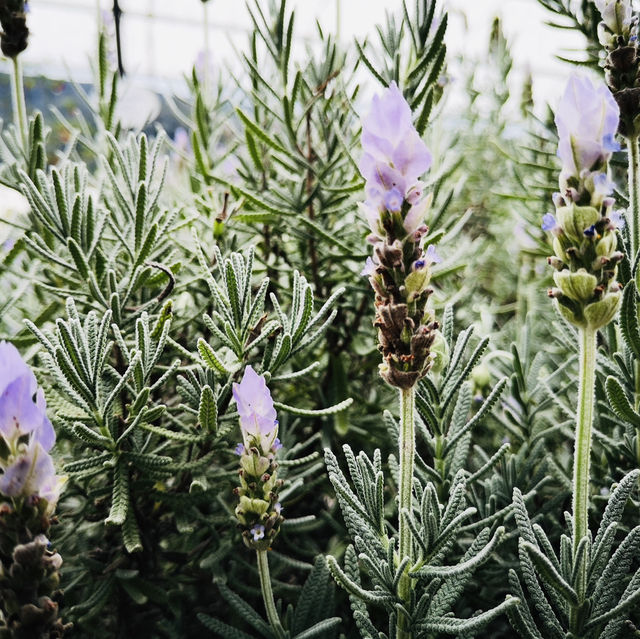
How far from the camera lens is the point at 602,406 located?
0.64 metres

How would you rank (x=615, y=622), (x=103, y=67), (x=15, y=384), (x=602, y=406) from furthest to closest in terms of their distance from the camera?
(x=103, y=67) < (x=602, y=406) < (x=615, y=622) < (x=15, y=384)

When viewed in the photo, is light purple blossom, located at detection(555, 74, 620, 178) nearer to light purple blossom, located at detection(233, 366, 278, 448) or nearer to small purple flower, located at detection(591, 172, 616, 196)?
small purple flower, located at detection(591, 172, 616, 196)

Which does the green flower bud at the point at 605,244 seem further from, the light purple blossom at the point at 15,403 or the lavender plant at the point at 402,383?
the light purple blossom at the point at 15,403

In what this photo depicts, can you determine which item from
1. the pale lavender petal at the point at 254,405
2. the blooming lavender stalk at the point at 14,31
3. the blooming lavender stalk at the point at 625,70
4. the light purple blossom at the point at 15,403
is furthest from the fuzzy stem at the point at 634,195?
the blooming lavender stalk at the point at 14,31

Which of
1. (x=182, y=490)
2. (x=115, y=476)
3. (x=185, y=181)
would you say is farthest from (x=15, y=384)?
(x=185, y=181)

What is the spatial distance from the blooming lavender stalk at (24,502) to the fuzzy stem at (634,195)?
0.48 m

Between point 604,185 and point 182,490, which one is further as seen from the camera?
point 182,490

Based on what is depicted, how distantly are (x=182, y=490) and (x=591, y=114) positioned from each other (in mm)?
512

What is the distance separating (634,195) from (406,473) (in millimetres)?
303

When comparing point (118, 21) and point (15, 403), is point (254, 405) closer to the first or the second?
point (15, 403)

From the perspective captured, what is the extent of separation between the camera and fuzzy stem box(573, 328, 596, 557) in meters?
0.44

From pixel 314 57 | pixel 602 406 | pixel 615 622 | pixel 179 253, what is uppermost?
pixel 314 57

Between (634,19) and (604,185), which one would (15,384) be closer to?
(604,185)

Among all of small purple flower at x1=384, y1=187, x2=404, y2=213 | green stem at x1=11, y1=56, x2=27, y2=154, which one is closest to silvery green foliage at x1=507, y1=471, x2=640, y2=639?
small purple flower at x1=384, y1=187, x2=404, y2=213
